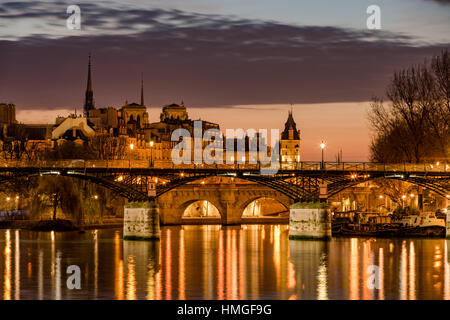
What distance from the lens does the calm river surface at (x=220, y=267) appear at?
5572 cm

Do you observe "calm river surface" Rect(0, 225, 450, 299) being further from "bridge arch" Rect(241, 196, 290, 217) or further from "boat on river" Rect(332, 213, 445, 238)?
"bridge arch" Rect(241, 196, 290, 217)

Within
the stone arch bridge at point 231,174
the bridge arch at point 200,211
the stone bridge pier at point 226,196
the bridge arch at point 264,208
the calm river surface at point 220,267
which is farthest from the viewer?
the bridge arch at point 264,208

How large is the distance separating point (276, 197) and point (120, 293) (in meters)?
72.8

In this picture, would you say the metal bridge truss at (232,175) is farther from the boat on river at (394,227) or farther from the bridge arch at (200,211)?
the bridge arch at (200,211)

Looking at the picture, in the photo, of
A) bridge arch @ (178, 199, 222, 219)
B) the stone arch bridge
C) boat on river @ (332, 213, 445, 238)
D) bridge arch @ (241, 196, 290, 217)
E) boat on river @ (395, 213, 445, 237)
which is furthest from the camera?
bridge arch @ (241, 196, 290, 217)

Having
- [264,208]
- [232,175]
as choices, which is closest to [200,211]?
[264,208]

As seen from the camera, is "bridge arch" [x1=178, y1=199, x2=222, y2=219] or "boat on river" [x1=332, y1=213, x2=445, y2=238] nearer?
"boat on river" [x1=332, y1=213, x2=445, y2=238]

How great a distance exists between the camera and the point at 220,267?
69.1 metres

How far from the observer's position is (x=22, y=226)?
367ft

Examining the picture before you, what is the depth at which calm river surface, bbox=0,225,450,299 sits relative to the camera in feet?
183

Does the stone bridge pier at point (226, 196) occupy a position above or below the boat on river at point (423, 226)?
above

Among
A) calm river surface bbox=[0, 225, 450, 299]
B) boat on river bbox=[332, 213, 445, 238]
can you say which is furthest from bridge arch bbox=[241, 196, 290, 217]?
calm river surface bbox=[0, 225, 450, 299]

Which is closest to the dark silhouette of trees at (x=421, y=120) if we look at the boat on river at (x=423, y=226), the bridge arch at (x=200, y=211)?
the boat on river at (x=423, y=226)

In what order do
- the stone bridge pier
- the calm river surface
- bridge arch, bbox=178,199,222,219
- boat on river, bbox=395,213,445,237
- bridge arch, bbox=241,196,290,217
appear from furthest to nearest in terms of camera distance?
bridge arch, bbox=241,196,290,217
bridge arch, bbox=178,199,222,219
the stone bridge pier
boat on river, bbox=395,213,445,237
the calm river surface
